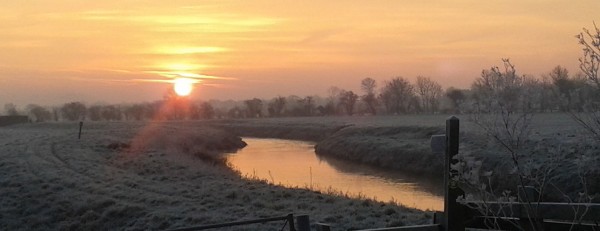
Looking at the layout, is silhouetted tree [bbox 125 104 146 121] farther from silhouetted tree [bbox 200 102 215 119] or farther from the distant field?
the distant field

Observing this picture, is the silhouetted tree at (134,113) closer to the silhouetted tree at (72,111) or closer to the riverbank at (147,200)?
the silhouetted tree at (72,111)

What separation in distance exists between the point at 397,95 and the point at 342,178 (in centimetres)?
11110

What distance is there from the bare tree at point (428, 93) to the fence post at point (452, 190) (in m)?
123

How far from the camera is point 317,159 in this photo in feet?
135

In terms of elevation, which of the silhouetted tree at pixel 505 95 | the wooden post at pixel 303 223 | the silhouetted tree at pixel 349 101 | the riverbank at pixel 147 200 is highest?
the silhouetted tree at pixel 349 101

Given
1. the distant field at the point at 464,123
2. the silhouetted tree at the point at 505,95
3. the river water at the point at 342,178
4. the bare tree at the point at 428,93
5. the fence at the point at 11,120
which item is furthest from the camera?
the bare tree at the point at 428,93

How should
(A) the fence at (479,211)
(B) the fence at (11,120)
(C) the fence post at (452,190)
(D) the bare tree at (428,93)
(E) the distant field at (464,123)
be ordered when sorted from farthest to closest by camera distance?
(D) the bare tree at (428,93) → (B) the fence at (11,120) → (E) the distant field at (464,123) → (C) the fence post at (452,190) → (A) the fence at (479,211)

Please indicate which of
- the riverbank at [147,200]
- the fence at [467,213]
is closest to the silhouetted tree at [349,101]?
the riverbank at [147,200]

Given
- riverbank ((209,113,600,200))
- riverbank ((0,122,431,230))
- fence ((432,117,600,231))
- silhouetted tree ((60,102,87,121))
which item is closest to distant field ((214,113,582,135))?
riverbank ((209,113,600,200))

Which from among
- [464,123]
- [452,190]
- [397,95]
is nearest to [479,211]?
[452,190]

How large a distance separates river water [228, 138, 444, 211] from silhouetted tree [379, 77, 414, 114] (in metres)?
94.7

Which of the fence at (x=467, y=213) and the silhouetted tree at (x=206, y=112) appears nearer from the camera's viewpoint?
the fence at (x=467, y=213)

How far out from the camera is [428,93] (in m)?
149

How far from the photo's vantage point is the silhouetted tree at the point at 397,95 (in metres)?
135
